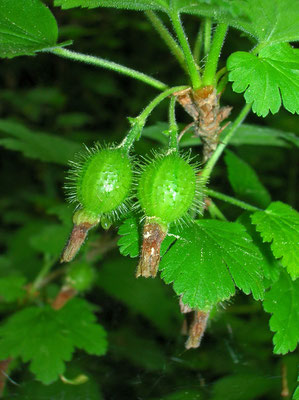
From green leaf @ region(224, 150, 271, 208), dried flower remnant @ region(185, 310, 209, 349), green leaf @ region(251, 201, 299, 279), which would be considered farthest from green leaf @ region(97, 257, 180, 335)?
green leaf @ region(251, 201, 299, 279)

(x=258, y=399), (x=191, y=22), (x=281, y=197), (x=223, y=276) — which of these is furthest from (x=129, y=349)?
(x=191, y=22)

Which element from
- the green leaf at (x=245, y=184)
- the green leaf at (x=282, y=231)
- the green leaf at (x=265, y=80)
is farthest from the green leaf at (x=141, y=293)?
the green leaf at (x=265, y=80)

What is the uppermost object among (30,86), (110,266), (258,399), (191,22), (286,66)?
(286,66)

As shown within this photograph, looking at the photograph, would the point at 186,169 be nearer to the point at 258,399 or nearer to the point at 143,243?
the point at 143,243

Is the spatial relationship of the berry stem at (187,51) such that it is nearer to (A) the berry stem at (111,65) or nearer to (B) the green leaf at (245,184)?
(A) the berry stem at (111,65)

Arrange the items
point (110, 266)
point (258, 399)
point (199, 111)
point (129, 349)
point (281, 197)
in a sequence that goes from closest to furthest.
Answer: point (199, 111) → point (258, 399) → point (129, 349) → point (110, 266) → point (281, 197)

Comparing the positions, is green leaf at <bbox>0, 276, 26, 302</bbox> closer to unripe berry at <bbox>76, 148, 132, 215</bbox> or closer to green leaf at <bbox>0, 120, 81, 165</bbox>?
green leaf at <bbox>0, 120, 81, 165</bbox>

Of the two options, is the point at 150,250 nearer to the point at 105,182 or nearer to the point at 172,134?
the point at 105,182

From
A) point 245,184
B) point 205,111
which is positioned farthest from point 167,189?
point 245,184
